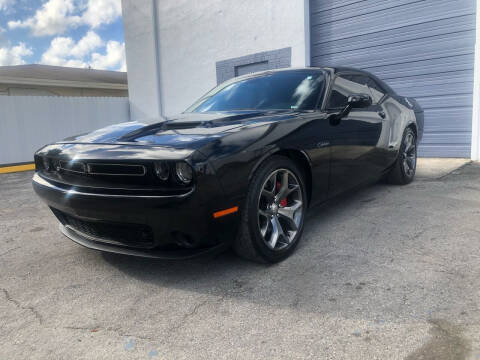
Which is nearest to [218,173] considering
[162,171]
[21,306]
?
[162,171]

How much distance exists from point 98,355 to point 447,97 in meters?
7.06

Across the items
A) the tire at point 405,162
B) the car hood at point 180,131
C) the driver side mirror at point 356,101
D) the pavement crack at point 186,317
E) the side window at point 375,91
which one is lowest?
the pavement crack at point 186,317

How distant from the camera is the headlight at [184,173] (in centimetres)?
214

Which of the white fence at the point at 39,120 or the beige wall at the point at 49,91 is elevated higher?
the beige wall at the point at 49,91

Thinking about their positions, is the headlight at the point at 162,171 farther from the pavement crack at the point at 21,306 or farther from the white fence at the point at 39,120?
the white fence at the point at 39,120

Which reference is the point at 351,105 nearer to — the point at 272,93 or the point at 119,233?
the point at 272,93

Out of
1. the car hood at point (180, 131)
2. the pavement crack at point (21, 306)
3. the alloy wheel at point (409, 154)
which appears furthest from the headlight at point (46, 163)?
the alloy wheel at point (409, 154)

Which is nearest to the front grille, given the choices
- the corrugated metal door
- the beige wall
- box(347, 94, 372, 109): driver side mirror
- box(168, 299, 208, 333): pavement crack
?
box(168, 299, 208, 333): pavement crack

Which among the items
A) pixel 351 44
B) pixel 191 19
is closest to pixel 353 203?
pixel 351 44

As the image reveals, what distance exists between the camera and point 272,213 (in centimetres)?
267

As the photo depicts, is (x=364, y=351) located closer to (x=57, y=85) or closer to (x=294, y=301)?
(x=294, y=301)

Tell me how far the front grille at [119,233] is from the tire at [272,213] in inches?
22.0

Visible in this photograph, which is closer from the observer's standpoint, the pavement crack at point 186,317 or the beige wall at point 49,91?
the pavement crack at point 186,317

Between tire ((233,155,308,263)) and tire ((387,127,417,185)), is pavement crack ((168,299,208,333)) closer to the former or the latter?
tire ((233,155,308,263))
